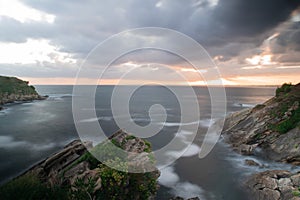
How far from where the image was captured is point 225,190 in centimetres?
1711

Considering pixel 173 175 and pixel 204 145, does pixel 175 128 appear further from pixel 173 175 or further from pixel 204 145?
pixel 173 175

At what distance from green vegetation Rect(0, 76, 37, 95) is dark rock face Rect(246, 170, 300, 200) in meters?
105

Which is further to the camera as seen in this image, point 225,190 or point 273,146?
point 273,146

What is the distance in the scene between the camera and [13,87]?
314ft

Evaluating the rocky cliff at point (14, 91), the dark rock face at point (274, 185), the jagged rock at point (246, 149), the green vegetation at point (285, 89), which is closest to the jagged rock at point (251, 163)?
the jagged rock at point (246, 149)

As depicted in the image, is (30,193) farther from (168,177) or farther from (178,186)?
(168,177)

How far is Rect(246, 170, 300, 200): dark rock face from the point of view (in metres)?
13.9

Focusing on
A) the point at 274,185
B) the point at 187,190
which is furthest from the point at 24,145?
the point at 274,185

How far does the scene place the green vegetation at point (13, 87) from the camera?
9143 centimetres

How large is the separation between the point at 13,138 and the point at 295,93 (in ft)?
158

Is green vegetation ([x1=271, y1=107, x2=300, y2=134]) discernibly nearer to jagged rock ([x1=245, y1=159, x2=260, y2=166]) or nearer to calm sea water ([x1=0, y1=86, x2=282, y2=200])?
calm sea water ([x1=0, y1=86, x2=282, y2=200])

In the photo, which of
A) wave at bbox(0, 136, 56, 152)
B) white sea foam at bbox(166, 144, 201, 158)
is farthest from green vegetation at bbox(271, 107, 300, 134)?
wave at bbox(0, 136, 56, 152)

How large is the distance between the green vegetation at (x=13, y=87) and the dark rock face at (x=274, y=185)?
10452 centimetres

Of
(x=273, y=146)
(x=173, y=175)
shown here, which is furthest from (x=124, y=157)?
(x=273, y=146)
